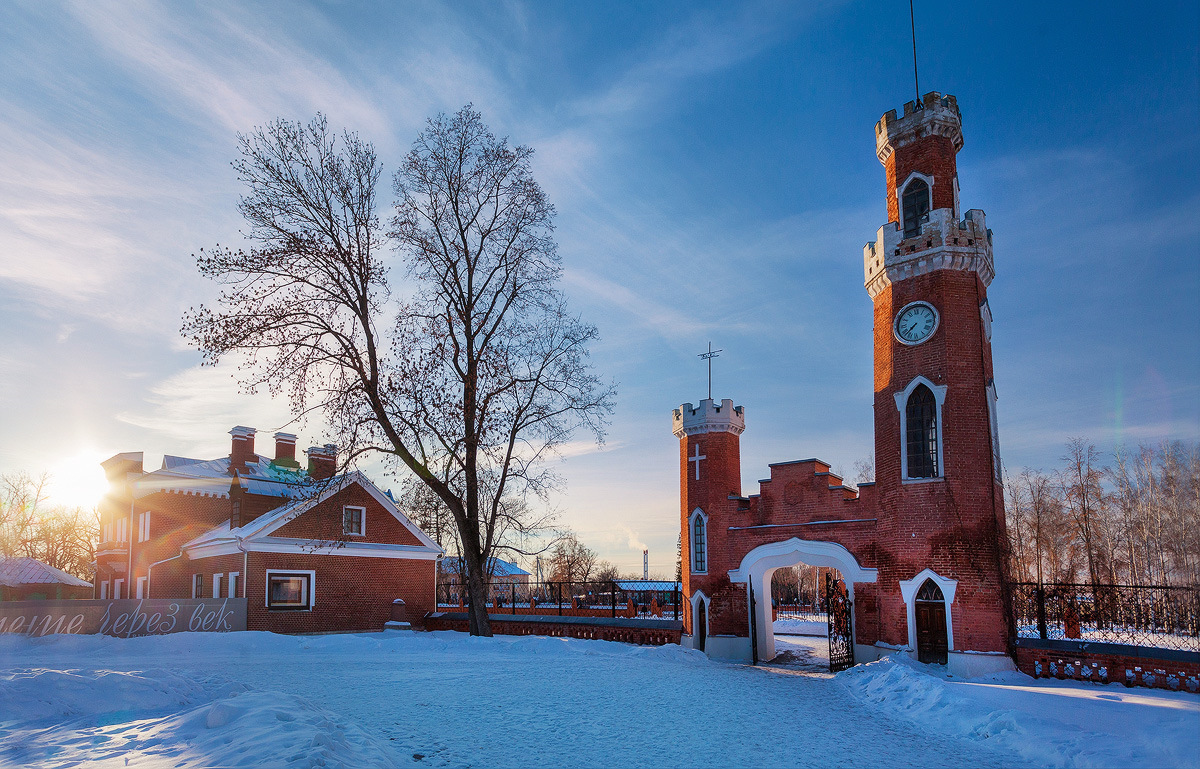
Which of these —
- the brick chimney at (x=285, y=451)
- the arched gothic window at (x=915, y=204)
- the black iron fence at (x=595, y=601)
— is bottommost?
the black iron fence at (x=595, y=601)

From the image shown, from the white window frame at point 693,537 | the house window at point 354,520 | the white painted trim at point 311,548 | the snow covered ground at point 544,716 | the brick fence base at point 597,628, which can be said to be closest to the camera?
the snow covered ground at point 544,716

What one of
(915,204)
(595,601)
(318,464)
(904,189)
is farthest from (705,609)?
(595,601)

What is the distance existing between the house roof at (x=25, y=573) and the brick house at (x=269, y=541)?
7.14 ft

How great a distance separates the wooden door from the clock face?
6.49m

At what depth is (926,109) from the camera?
19.0 metres

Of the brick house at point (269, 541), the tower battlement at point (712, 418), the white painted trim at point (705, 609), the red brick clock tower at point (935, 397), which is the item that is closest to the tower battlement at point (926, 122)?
the red brick clock tower at point (935, 397)

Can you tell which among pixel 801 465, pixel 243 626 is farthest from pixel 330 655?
pixel 801 465

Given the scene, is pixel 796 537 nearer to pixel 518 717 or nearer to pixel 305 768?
pixel 518 717

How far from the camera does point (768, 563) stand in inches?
829

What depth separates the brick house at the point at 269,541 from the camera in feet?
79.9

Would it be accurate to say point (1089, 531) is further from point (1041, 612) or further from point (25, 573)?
point (25, 573)

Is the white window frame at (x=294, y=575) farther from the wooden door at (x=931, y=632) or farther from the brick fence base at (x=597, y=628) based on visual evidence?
the wooden door at (x=931, y=632)

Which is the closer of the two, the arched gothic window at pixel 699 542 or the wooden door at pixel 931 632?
the wooden door at pixel 931 632

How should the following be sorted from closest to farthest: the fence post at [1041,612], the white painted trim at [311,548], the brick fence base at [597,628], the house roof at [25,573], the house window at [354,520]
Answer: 1. the fence post at [1041,612]
2. the brick fence base at [597,628]
3. the white painted trim at [311,548]
4. the house window at [354,520]
5. the house roof at [25,573]
